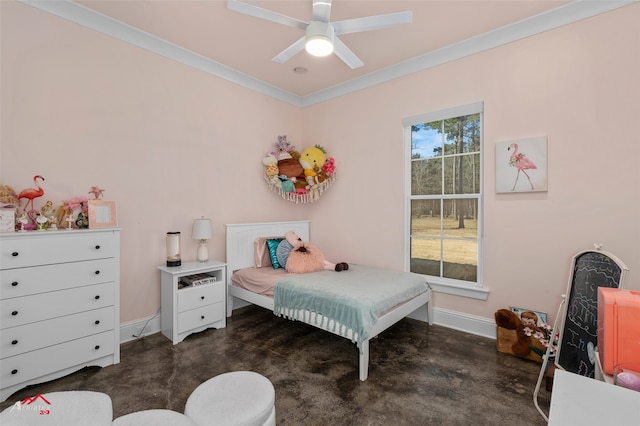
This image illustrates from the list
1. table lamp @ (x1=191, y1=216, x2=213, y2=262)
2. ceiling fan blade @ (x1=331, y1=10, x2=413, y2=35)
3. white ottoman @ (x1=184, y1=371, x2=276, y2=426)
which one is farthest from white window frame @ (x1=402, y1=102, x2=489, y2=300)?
white ottoman @ (x1=184, y1=371, x2=276, y2=426)

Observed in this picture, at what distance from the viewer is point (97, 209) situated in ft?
7.77

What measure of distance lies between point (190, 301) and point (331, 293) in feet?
4.59

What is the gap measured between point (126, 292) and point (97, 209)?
866mm

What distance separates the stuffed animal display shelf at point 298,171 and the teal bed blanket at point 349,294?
1.34 m

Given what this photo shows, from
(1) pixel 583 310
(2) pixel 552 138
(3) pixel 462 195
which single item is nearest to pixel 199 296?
(3) pixel 462 195

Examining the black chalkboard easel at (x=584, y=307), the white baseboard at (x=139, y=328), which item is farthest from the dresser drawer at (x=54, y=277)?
the black chalkboard easel at (x=584, y=307)

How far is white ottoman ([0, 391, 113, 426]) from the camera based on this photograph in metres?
0.86

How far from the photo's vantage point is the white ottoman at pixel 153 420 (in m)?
0.95

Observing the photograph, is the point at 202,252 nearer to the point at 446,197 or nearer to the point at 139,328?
the point at 139,328

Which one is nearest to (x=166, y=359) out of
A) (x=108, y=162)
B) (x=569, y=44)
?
(x=108, y=162)

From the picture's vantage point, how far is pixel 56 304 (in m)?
2.04

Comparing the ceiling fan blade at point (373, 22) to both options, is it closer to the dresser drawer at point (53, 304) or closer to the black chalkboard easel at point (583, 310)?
the black chalkboard easel at point (583, 310)

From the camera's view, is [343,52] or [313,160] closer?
[343,52]

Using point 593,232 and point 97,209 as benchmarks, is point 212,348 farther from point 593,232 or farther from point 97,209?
point 593,232
